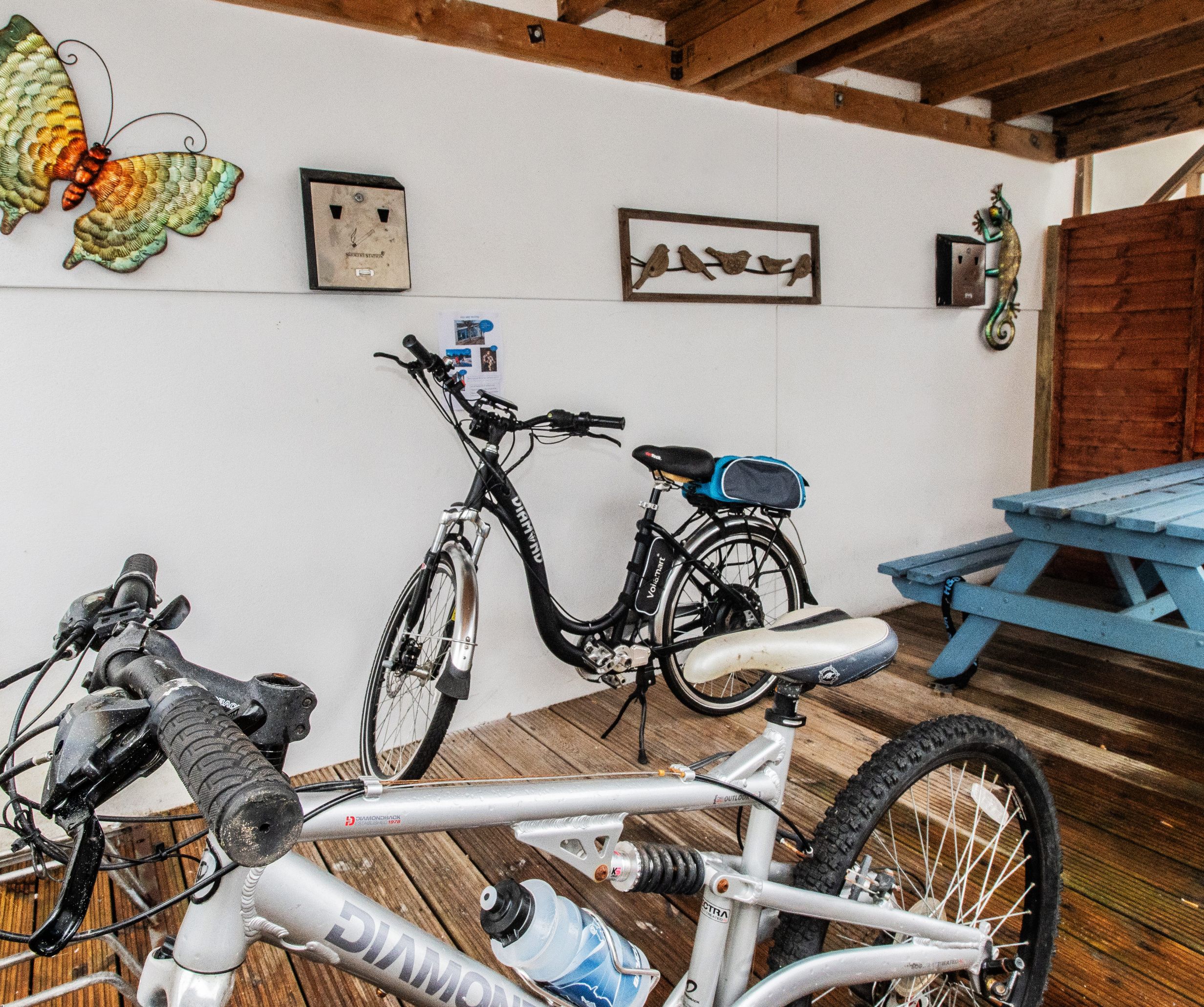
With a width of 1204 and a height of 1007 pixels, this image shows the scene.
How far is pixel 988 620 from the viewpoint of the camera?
3.05 m

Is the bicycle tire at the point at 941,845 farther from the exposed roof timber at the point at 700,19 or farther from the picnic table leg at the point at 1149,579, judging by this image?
the picnic table leg at the point at 1149,579

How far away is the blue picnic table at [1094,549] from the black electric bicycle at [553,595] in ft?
2.06

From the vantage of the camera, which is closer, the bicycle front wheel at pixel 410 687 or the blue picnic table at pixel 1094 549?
the bicycle front wheel at pixel 410 687

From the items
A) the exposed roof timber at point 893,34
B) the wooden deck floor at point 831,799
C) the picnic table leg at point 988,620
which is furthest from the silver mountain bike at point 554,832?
the exposed roof timber at point 893,34

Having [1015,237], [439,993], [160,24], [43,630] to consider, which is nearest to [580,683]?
[43,630]

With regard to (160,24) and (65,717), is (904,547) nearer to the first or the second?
(160,24)

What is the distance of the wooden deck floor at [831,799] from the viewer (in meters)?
1.74

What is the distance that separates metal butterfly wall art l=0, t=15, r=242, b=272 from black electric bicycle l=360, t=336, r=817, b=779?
63 centimetres

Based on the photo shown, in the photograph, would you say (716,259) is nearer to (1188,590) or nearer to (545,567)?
(545,567)

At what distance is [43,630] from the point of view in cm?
217

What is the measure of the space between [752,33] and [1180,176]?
3.44m

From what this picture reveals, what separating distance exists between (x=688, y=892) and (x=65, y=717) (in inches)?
31.6

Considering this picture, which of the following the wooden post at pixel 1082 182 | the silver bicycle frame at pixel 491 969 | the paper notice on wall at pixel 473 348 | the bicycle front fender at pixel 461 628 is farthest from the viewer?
the wooden post at pixel 1082 182

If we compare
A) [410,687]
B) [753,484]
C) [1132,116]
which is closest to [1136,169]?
[1132,116]
